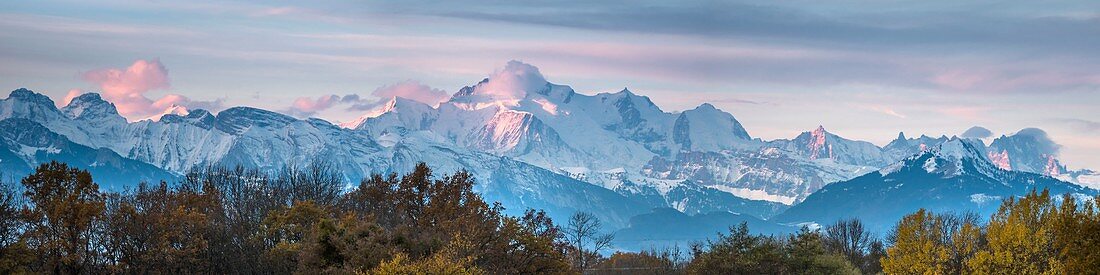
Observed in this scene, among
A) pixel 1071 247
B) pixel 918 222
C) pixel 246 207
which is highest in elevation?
pixel 246 207

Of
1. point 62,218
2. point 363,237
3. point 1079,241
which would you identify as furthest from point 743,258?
point 62,218

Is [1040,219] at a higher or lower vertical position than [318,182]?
lower

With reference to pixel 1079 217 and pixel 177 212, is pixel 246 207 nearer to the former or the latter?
pixel 177 212

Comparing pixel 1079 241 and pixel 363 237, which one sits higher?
pixel 363 237

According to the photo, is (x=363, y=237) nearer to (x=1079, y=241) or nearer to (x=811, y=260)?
(x=1079, y=241)

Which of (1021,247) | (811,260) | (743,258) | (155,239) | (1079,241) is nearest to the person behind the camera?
(1079,241)

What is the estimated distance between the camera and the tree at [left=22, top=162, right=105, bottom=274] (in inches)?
3189

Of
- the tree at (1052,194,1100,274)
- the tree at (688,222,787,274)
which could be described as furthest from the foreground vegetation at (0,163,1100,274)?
the tree at (688,222,787,274)

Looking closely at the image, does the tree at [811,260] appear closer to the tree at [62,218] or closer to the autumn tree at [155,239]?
the autumn tree at [155,239]

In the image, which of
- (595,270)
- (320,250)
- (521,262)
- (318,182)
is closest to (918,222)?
(521,262)

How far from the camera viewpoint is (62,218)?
268 ft

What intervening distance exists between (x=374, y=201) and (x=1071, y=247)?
201ft

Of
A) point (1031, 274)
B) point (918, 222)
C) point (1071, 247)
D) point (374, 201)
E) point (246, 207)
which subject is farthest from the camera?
point (246, 207)

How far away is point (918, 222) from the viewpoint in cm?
9575
